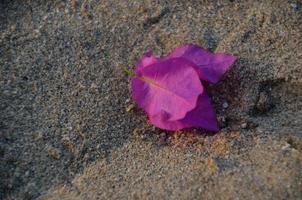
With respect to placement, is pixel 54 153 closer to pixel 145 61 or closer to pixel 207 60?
pixel 145 61

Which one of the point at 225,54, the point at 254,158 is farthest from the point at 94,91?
the point at 254,158

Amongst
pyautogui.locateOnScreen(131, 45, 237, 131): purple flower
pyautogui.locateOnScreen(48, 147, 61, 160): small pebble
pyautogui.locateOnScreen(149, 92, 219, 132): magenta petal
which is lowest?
pyautogui.locateOnScreen(48, 147, 61, 160): small pebble

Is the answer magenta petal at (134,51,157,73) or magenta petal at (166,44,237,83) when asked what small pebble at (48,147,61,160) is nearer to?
magenta petal at (134,51,157,73)

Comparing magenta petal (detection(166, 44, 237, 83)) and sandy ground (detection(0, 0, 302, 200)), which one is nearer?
sandy ground (detection(0, 0, 302, 200))

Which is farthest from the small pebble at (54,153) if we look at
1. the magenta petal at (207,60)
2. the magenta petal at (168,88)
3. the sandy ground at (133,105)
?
the magenta petal at (207,60)

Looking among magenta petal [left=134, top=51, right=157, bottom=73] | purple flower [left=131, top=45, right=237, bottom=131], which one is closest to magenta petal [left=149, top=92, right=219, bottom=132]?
purple flower [left=131, top=45, right=237, bottom=131]

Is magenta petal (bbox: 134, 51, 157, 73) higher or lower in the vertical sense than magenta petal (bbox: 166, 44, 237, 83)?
higher

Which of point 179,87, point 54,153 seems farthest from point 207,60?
point 54,153
